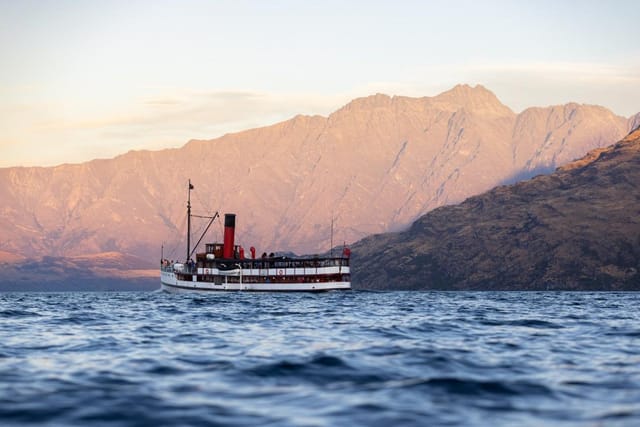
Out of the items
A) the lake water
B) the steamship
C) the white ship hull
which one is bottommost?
the lake water

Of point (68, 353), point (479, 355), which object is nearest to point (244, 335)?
point (68, 353)

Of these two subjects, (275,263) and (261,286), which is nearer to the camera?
(261,286)

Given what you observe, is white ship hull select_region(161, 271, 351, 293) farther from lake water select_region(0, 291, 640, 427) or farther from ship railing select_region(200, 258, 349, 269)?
lake water select_region(0, 291, 640, 427)

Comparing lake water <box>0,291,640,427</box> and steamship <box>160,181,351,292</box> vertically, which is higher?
steamship <box>160,181,351,292</box>

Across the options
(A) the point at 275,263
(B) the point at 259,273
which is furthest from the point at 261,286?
(A) the point at 275,263

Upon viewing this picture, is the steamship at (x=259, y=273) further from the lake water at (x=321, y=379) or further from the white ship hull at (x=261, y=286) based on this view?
the lake water at (x=321, y=379)

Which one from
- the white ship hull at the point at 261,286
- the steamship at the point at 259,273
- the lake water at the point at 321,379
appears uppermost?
the steamship at the point at 259,273

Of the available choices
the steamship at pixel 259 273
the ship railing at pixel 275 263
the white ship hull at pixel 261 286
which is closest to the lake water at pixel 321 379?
the white ship hull at pixel 261 286

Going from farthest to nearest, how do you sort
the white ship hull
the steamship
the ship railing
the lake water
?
1. the ship railing
2. the steamship
3. the white ship hull
4. the lake water

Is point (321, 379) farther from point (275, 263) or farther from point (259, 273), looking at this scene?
point (275, 263)

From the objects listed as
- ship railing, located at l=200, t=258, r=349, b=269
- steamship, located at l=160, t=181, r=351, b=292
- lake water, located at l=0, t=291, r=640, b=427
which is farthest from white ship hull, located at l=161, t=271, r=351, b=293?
lake water, located at l=0, t=291, r=640, b=427

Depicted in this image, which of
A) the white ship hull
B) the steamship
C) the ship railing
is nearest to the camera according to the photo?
the white ship hull

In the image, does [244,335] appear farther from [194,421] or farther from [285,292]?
[285,292]

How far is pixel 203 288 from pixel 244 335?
11794cm
